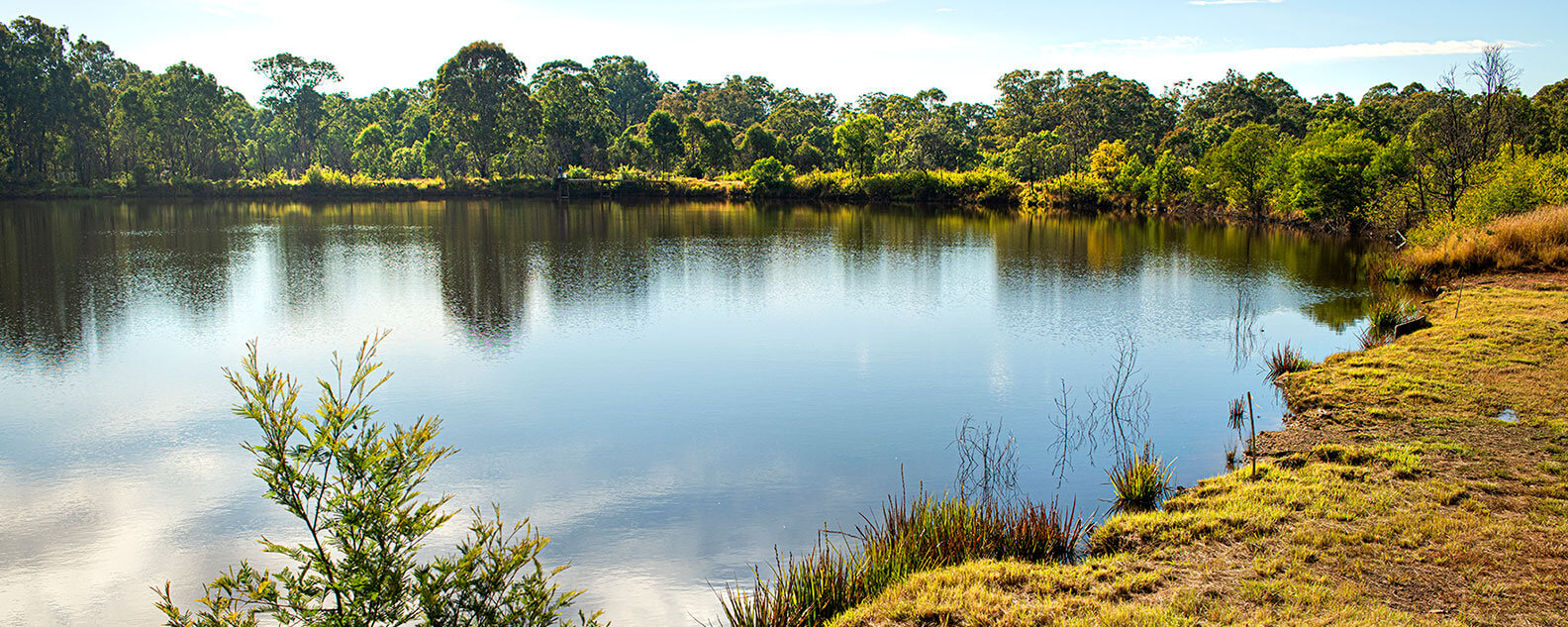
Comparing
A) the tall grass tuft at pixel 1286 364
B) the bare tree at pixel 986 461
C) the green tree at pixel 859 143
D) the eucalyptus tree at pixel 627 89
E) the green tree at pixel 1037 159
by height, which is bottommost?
the bare tree at pixel 986 461

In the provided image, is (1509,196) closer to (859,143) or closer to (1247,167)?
(1247,167)

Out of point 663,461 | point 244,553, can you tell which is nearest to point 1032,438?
point 663,461

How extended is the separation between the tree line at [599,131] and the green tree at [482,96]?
131 millimetres

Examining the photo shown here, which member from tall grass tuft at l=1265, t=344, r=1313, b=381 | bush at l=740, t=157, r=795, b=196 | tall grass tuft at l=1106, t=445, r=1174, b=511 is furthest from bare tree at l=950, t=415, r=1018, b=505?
bush at l=740, t=157, r=795, b=196

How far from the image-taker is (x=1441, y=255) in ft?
67.2

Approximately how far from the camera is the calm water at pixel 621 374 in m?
8.33

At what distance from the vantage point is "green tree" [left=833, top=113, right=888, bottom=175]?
65.6 m

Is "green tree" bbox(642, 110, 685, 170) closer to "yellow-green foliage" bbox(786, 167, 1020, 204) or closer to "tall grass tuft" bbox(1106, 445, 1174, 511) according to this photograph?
"yellow-green foliage" bbox(786, 167, 1020, 204)

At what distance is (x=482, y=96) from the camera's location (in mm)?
68688

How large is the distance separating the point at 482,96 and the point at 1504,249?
6403 centimetres

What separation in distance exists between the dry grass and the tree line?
19.0m

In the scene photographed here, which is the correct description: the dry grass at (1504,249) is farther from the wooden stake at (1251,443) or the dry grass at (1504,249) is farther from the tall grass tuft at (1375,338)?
the wooden stake at (1251,443)

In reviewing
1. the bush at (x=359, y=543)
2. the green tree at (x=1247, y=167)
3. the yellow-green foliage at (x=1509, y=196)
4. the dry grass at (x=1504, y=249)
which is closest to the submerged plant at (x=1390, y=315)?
the dry grass at (x=1504, y=249)

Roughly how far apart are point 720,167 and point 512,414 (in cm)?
6194
